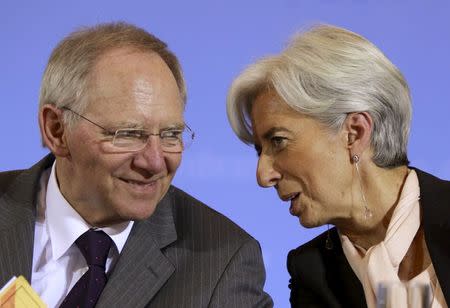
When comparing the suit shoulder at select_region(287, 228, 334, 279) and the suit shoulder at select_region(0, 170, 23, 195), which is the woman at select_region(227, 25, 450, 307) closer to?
the suit shoulder at select_region(287, 228, 334, 279)

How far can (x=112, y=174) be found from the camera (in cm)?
203

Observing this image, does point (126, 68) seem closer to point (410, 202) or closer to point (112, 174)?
point (112, 174)

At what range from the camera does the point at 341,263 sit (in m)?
2.42

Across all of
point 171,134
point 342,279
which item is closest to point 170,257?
point 171,134

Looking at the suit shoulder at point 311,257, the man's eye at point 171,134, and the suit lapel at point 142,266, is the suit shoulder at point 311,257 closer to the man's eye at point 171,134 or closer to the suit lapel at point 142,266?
the suit lapel at point 142,266

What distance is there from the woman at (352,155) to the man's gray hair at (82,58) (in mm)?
307

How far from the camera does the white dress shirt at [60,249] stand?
6.88 ft

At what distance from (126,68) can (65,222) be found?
44cm

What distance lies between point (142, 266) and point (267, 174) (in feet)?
1.48

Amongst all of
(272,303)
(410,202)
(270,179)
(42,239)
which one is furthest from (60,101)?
(410,202)

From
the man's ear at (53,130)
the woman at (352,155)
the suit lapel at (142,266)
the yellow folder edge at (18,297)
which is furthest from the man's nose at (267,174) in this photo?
the yellow folder edge at (18,297)

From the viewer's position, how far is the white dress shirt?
2.10m

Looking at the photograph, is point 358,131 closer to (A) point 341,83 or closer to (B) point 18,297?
(A) point 341,83

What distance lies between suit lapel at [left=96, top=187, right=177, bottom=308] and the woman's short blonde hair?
1.60ft
